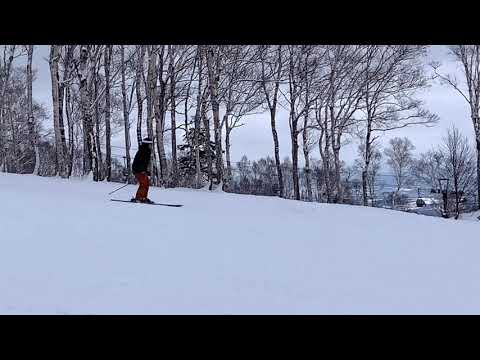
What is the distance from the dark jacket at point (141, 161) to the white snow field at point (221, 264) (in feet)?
6.19

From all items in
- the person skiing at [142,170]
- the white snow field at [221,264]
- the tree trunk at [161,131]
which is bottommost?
the white snow field at [221,264]

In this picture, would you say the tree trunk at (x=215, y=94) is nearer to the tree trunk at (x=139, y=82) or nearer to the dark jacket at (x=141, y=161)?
the tree trunk at (x=139, y=82)

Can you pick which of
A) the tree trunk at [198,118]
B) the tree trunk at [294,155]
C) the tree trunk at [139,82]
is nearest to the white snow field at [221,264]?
the tree trunk at [198,118]

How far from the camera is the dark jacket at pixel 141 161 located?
33.3 feet

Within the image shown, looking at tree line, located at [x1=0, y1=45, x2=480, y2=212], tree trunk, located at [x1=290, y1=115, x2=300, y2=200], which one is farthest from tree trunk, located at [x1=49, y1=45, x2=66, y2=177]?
tree trunk, located at [x1=290, y1=115, x2=300, y2=200]

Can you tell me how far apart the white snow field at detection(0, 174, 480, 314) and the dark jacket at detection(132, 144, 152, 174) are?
6.19 ft

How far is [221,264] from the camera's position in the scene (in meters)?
4.53

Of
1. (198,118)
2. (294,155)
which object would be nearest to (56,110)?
(198,118)

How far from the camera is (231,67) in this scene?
1875 centimetres

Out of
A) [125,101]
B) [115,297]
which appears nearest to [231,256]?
[115,297]
